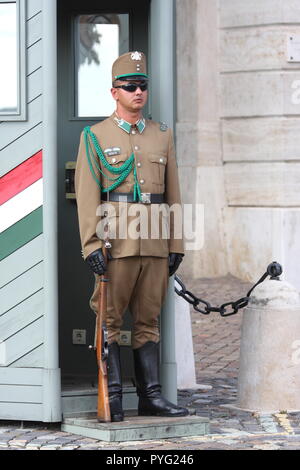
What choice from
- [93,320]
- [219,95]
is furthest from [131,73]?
[219,95]

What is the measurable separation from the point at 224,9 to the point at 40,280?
7391 millimetres

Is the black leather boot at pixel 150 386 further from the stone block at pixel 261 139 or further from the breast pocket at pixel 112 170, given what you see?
the stone block at pixel 261 139

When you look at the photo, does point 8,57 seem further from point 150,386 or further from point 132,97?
point 150,386

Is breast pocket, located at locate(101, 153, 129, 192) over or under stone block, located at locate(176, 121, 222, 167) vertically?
under

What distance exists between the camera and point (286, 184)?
13531 mm

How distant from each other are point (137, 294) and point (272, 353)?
108 cm

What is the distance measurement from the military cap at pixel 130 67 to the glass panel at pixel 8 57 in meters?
0.58

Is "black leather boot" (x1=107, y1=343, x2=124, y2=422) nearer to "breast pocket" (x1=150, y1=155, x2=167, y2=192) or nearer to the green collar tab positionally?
"breast pocket" (x1=150, y1=155, x2=167, y2=192)

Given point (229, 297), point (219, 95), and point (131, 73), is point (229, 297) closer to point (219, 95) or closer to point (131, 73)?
point (219, 95)

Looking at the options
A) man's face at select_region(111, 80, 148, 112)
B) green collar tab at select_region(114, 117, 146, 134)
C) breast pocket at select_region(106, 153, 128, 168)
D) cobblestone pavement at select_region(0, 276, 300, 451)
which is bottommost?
cobblestone pavement at select_region(0, 276, 300, 451)

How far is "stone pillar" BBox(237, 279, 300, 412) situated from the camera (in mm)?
7730

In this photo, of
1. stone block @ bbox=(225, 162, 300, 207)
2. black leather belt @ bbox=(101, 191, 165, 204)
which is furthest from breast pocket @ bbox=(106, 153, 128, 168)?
stone block @ bbox=(225, 162, 300, 207)

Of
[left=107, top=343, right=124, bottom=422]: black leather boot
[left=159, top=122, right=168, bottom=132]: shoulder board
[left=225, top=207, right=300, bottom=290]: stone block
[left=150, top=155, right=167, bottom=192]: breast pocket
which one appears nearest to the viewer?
[left=107, top=343, right=124, bottom=422]: black leather boot

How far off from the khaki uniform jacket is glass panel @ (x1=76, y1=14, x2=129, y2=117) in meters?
0.82
